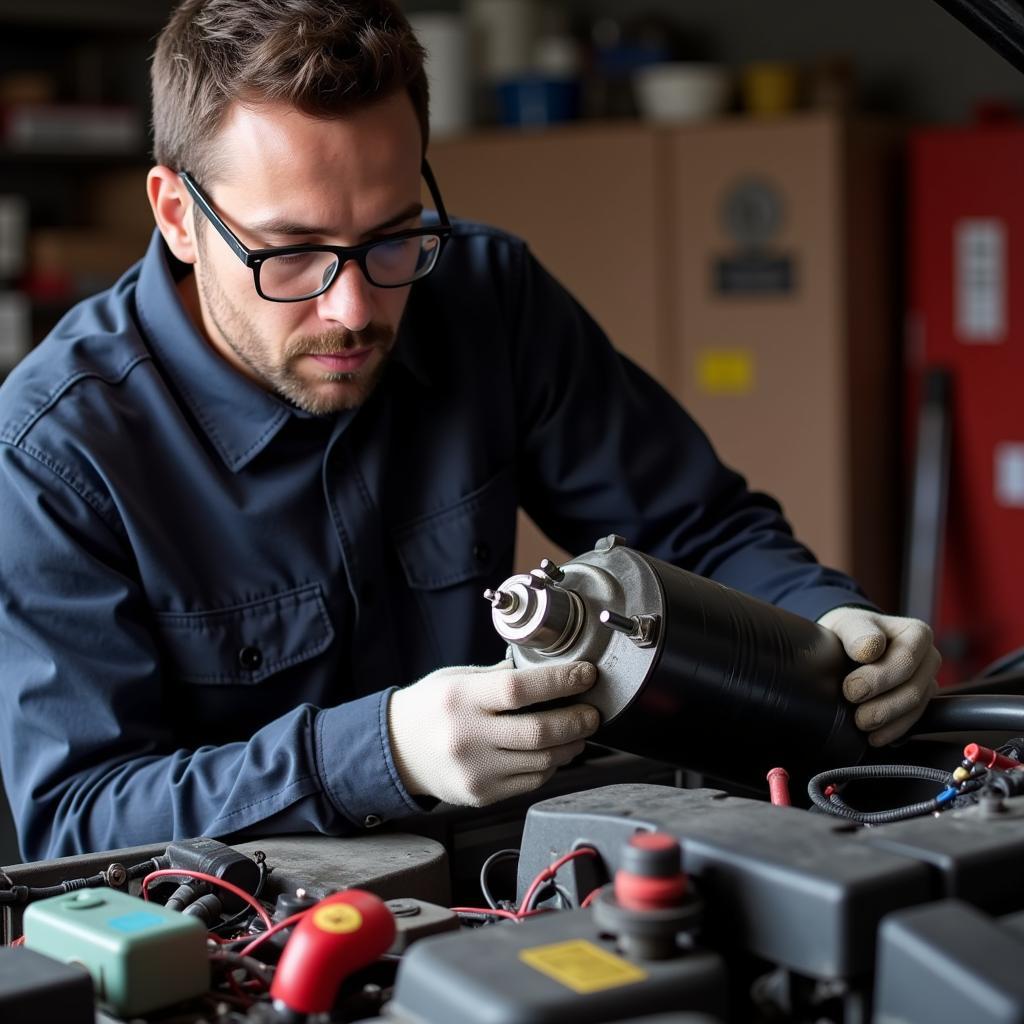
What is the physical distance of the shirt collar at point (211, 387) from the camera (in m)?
1.54

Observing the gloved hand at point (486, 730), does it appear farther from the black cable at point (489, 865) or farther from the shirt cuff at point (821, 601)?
the shirt cuff at point (821, 601)

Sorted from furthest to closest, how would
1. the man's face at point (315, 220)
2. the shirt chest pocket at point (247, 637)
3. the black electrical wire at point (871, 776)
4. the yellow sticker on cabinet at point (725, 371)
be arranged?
the yellow sticker on cabinet at point (725, 371) → the shirt chest pocket at point (247, 637) → the man's face at point (315, 220) → the black electrical wire at point (871, 776)

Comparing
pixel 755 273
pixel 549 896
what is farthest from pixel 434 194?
pixel 755 273

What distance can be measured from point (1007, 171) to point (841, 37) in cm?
82

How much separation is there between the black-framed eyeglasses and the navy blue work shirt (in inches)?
6.4

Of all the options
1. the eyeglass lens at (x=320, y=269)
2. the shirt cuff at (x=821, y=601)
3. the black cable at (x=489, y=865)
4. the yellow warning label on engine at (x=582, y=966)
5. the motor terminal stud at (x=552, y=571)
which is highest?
the eyeglass lens at (x=320, y=269)

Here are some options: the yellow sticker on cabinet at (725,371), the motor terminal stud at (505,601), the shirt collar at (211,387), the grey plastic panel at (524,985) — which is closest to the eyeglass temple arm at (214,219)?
the shirt collar at (211,387)

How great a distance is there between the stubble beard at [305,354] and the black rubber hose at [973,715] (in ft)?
1.97

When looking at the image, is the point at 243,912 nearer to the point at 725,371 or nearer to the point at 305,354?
the point at 305,354

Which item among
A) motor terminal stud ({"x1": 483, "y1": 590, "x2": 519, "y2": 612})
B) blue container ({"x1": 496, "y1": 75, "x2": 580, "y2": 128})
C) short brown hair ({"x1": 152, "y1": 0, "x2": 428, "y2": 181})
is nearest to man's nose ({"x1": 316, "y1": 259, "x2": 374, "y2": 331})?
short brown hair ({"x1": 152, "y1": 0, "x2": 428, "y2": 181})

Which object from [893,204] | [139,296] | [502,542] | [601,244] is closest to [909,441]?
[893,204]

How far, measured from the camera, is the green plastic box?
0.83m

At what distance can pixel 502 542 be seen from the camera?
1.72 metres

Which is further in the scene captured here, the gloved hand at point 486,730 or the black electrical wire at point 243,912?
the gloved hand at point 486,730
